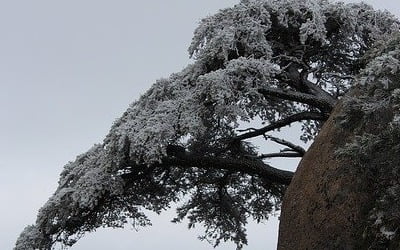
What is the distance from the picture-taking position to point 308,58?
15.5m

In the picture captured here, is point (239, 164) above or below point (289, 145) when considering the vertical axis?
below

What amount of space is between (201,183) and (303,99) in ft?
16.3

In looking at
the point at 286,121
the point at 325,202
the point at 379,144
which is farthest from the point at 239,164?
the point at 379,144

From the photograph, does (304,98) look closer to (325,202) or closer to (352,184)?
(325,202)

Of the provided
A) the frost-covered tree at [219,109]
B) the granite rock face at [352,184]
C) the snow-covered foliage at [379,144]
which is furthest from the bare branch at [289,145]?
the snow-covered foliage at [379,144]

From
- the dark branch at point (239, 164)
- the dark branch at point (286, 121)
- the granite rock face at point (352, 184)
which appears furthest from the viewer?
the dark branch at point (239, 164)

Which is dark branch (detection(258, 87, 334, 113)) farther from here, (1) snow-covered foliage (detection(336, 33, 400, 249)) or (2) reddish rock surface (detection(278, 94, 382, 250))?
(1) snow-covered foliage (detection(336, 33, 400, 249))

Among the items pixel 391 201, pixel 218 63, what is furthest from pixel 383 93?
pixel 218 63

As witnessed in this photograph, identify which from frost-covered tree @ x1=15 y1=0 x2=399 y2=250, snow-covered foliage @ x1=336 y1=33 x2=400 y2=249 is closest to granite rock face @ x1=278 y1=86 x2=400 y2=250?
snow-covered foliage @ x1=336 y1=33 x2=400 y2=249

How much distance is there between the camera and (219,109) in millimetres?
12414

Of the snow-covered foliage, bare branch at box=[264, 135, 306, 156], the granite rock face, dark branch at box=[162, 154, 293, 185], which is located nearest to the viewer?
the snow-covered foliage

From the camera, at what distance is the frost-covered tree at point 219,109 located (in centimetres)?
1281

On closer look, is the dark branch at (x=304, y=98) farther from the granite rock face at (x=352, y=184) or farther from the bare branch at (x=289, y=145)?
the granite rock face at (x=352, y=184)

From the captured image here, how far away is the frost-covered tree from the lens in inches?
504
